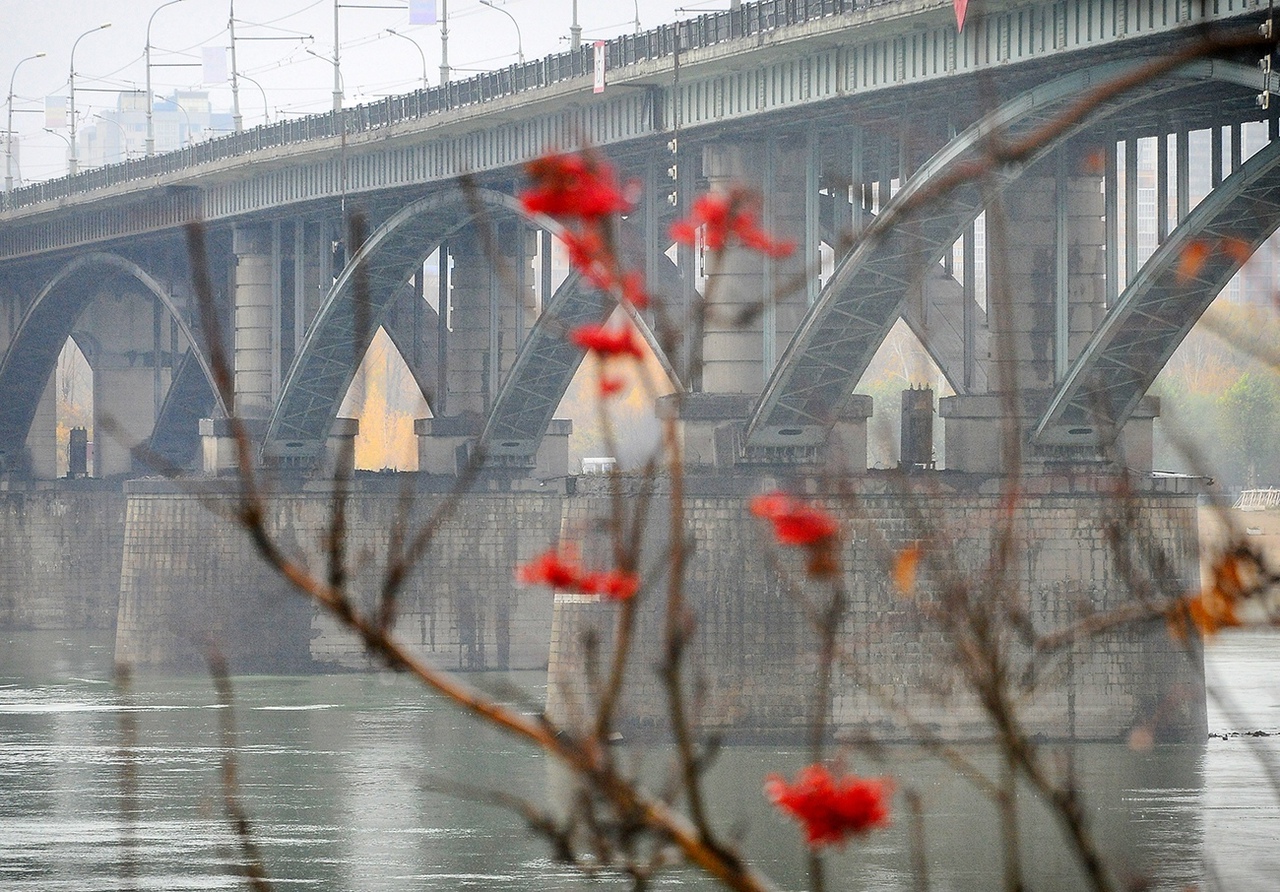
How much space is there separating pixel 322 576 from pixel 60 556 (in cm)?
1898

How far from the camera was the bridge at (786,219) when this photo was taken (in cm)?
3012

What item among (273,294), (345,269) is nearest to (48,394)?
(273,294)

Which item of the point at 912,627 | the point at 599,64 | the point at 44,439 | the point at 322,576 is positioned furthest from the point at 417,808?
the point at 44,439

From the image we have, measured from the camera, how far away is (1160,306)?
31703 millimetres

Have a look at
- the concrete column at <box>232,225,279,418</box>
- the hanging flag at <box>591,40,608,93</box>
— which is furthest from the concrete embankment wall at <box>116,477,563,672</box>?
the hanging flag at <box>591,40,608,93</box>

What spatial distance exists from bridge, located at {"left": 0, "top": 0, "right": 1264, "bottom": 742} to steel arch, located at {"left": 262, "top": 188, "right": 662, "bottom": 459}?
0.09 meters

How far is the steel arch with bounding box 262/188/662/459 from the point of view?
45.5 metres

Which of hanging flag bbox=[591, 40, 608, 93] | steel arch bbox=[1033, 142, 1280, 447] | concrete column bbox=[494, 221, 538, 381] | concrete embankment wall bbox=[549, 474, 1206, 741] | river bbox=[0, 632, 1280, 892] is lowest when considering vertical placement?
river bbox=[0, 632, 1280, 892]

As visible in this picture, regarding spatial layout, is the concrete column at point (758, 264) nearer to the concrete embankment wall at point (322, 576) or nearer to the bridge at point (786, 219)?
the bridge at point (786, 219)

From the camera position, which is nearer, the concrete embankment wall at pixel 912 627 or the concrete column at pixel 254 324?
the concrete embankment wall at pixel 912 627

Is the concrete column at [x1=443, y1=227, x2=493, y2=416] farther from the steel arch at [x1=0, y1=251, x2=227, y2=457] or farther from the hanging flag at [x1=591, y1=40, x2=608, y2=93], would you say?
the steel arch at [x1=0, y1=251, x2=227, y2=457]

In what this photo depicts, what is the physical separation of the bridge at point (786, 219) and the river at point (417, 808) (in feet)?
16.4

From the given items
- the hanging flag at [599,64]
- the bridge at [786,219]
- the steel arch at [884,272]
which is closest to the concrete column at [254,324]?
the bridge at [786,219]

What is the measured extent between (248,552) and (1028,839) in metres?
27.1
